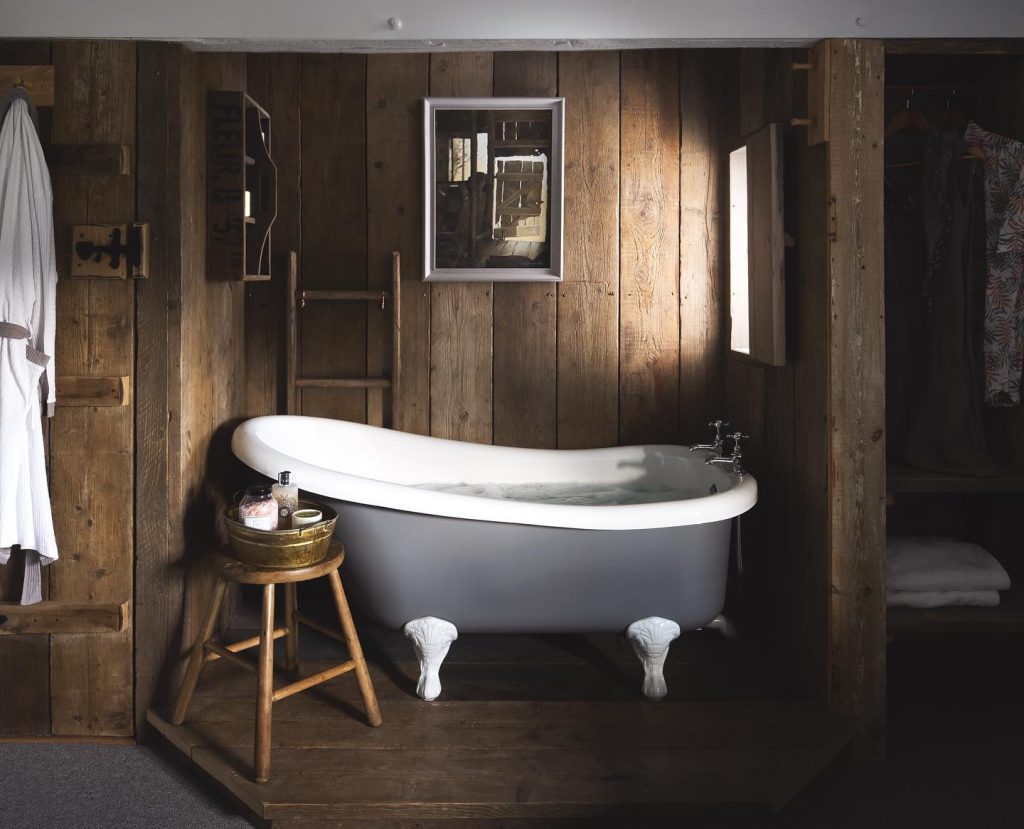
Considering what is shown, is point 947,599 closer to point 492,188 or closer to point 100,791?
point 492,188

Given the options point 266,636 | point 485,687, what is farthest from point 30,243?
point 485,687

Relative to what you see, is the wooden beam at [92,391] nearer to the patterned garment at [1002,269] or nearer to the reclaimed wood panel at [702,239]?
the reclaimed wood panel at [702,239]

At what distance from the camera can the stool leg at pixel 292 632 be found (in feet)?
9.31

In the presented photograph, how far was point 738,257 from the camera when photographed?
3.37 meters

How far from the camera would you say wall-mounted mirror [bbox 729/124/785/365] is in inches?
108

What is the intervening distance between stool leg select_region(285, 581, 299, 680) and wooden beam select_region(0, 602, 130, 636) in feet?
1.48

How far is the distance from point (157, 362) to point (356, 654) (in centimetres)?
96

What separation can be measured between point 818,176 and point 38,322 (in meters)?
2.09

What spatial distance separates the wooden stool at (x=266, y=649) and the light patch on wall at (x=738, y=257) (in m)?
1.59

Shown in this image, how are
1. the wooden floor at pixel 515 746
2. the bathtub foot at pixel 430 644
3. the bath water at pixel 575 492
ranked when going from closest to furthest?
the wooden floor at pixel 515 746 → the bathtub foot at pixel 430 644 → the bath water at pixel 575 492

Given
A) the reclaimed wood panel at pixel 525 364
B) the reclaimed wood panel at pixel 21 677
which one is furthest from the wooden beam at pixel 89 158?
the reclaimed wood panel at pixel 525 364

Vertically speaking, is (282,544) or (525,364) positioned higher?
(525,364)

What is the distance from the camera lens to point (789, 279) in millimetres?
2822

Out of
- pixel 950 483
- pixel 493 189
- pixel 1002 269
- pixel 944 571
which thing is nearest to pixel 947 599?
pixel 944 571
